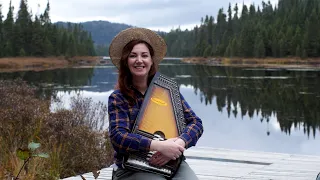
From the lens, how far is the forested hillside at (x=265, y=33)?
2409 inches

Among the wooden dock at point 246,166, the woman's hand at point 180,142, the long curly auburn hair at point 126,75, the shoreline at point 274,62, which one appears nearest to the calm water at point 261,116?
the wooden dock at point 246,166

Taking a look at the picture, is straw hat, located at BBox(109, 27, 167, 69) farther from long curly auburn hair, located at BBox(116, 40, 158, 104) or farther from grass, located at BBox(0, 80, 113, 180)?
grass, located at BBox(0, 80, 113, 180)

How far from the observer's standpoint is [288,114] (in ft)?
50.9

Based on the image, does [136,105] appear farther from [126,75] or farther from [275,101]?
[275,101]

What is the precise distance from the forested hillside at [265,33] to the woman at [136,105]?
58.0 m

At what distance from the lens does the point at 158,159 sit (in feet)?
7.50

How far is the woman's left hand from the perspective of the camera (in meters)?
2.28

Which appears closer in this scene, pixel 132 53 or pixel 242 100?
pixel 132 53

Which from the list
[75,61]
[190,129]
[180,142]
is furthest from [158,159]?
[75,61]

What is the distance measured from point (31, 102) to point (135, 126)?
21.8 ft

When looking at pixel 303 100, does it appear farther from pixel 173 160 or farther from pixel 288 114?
pixel 173 160

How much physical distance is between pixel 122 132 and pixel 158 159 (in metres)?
0.21

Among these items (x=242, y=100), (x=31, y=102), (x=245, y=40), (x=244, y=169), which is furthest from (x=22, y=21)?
(x=244, y=169)

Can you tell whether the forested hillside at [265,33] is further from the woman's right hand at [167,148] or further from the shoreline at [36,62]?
the woman's right hand at [167,148]
